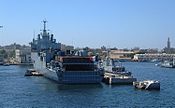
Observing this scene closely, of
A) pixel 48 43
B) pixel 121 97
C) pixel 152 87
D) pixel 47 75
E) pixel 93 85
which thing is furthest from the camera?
pixel 48 43

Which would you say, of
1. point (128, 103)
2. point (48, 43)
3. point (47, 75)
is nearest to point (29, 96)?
point (128, 103)

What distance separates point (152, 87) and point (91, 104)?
15.1 metres

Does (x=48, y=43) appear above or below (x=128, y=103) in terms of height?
above

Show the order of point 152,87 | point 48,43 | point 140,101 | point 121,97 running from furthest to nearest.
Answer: point 48,43
point 152,87
point 121,97
point 140,101

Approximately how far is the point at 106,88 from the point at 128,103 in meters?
15.0

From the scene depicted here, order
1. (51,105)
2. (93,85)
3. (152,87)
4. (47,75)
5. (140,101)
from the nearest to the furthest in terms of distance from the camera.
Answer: (51,105) < (140,101) < (152,87) < (93,85) < (47,75)

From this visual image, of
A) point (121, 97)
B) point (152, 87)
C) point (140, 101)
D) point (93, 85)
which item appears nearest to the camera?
point (140, 101)

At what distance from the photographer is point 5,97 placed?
151 ft

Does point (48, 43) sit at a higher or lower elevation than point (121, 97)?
higher

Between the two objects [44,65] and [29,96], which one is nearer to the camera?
[29,96]

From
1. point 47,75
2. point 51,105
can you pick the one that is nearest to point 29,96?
point 51,105

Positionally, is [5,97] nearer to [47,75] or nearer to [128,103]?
[128,103]

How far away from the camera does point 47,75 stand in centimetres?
7412

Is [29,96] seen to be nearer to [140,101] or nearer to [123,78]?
[140,101]
